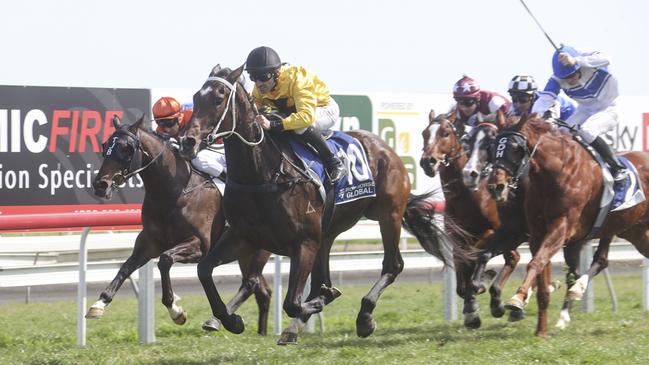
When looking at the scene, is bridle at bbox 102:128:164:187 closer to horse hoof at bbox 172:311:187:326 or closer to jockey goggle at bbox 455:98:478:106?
horse hoof at bbox 172:311:187:326

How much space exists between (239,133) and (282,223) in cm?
60

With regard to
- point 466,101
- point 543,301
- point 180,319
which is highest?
point 466,101

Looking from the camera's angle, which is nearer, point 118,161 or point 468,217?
point 118,161

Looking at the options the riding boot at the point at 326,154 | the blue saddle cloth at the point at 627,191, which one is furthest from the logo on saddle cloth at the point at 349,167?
the blue saddle cloth at the point at 627,191

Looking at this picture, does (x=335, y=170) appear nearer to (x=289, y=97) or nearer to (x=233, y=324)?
(x=289, y=97)

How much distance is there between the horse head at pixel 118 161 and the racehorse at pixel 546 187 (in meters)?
2.54

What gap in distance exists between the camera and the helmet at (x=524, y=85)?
9.16m

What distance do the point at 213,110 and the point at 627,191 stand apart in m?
3.47

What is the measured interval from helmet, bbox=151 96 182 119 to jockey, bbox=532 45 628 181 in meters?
2.76

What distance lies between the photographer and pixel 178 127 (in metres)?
9.05

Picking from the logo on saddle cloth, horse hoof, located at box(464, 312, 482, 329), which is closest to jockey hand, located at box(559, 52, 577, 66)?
the logo on saddle cloth

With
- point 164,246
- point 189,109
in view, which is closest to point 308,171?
point 164,246

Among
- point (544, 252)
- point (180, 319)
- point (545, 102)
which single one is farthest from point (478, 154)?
point (180, 319)

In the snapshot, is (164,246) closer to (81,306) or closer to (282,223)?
(81,306)
